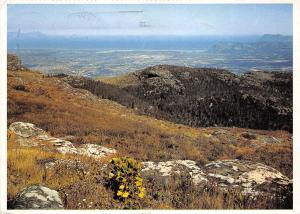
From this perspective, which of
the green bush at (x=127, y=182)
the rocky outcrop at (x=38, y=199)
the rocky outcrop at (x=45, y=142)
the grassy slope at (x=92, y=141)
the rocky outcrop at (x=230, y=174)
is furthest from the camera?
the rocky outcrop at (x=45, y=142)

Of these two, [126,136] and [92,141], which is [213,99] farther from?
[92,141]

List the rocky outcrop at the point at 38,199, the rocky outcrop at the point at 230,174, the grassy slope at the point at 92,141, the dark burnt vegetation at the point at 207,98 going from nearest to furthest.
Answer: the rocky outcrop at the point at 38,199 → the grassy slope at the point at 92,141 → the rocky outcrop at the point at 230,174 → the dark burnt vegetation at the point at 207,98

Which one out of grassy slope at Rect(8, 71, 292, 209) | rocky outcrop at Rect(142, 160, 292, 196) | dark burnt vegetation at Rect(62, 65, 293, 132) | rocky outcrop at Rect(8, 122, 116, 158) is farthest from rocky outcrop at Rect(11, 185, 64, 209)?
dark burnt vegetation at Rect(62, 65, 293, 132)

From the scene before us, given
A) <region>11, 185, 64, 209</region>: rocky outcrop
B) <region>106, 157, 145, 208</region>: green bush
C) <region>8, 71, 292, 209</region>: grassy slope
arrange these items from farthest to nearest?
1. <region>8, 71, 292, 209</region>: grassy slope
2. <region>106, 157, 145, 208</region>: green bush
3. <region>11, 185, 64, 209</region>: rocky outcrop

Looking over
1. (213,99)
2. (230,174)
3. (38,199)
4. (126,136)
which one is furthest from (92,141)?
(213,99)

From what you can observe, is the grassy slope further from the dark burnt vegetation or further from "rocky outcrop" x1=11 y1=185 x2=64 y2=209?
the dark burnt vegetation

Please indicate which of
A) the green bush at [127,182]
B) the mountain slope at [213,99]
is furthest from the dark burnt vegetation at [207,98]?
the green bush at [127,182]

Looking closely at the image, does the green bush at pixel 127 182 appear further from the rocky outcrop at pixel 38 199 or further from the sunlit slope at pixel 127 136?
the sunlit slope at pixel 127 136
